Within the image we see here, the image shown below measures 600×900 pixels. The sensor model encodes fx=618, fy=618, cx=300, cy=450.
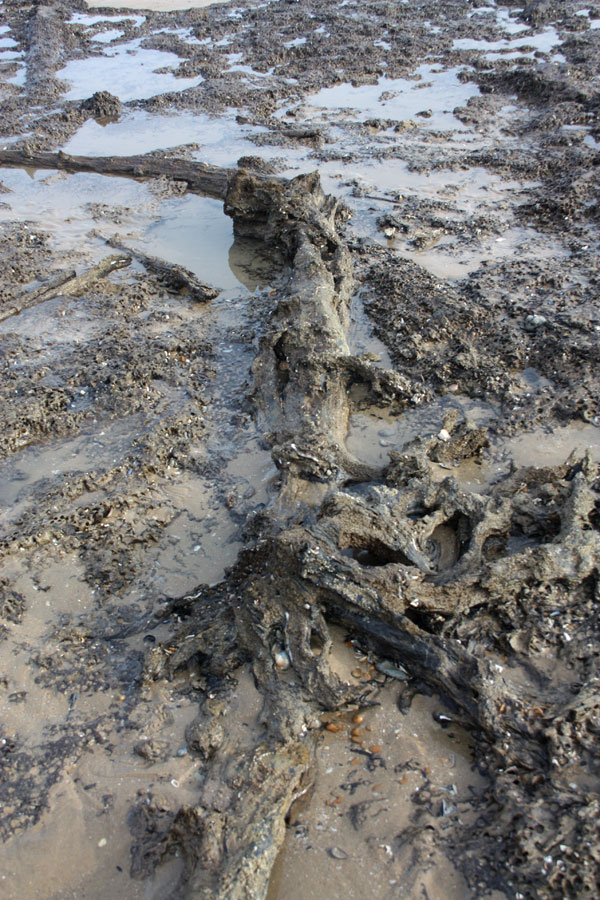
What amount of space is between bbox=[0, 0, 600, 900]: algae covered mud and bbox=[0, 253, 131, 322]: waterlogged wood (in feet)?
0.10

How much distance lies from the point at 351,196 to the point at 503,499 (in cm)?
731

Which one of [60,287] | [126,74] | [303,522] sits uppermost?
[126,74]

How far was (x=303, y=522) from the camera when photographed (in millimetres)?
4020

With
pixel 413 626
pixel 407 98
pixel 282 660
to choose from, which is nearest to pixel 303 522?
pixel 282 660

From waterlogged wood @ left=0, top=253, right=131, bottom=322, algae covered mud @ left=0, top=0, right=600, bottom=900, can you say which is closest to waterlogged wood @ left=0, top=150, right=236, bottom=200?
algae covered mud @ left=0, top=0, right=600, bottom=900

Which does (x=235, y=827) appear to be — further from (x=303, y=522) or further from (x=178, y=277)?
(x=178, y=277)

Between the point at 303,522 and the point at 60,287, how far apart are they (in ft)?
18.1

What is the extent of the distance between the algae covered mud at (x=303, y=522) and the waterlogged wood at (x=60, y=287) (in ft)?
0.10

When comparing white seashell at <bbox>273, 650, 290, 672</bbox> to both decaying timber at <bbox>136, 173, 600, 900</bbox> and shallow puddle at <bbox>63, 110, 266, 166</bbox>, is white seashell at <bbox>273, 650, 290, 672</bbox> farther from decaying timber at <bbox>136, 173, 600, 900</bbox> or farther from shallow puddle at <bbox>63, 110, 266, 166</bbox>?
shallow puddle at <bbox>63, 110, 266, 166</bbox>

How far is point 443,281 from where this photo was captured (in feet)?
24.9

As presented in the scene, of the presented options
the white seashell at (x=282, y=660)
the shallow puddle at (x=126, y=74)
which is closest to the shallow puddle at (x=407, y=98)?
the shallow puddle at (x=126, y=74)

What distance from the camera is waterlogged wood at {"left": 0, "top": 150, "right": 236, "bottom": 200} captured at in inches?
409

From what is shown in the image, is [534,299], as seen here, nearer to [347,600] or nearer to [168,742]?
[347,600]

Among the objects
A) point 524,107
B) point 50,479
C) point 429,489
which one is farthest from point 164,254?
point 524,107
